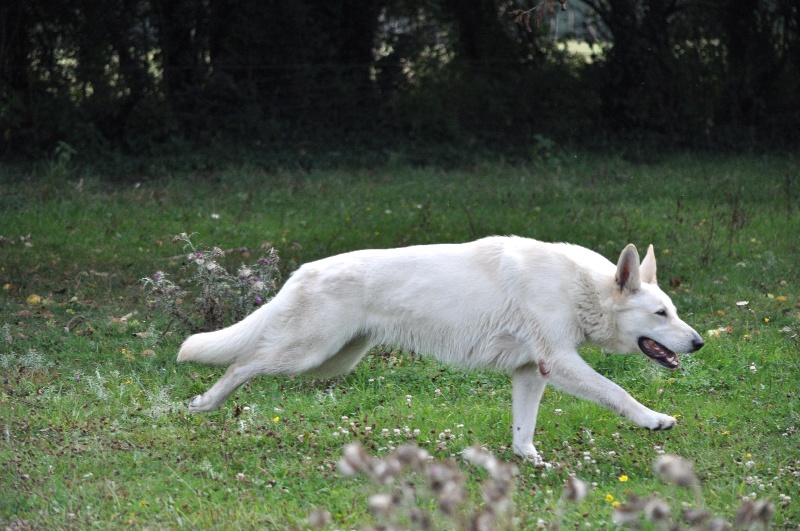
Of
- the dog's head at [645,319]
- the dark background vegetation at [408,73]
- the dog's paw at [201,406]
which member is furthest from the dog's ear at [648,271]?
the dark background vegetation at [408,73]

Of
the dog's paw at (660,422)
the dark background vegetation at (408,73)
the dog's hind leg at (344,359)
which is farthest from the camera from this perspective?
the dark background vegetation at (408,73)

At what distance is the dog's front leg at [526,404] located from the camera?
531 centimetres

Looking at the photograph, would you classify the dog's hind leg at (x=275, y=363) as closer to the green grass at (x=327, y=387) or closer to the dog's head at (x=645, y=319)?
the green grass at (x=327, y=387)

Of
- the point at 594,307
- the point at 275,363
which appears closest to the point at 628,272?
the point at 594,307

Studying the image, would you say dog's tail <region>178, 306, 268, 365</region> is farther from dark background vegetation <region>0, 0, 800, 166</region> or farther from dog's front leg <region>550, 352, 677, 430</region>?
dark background vegetation <region>0, 0, 800, 166</region>

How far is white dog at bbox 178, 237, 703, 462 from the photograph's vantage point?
523 centimetres

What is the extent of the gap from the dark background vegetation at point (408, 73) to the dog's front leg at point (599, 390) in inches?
428

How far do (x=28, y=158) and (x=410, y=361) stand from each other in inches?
382

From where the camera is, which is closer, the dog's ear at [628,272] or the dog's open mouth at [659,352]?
the dog's ear at [628,272]

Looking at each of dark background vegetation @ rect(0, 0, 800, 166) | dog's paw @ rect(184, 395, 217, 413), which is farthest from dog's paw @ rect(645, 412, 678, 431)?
dark background vegetation @ rect(0, 0, 800, 166)

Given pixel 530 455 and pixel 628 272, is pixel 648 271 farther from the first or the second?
pixel 530 455

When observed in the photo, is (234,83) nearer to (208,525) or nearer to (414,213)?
(414,213)

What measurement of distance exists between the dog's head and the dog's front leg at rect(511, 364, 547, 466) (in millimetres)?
520

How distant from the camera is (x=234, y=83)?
52.0ft
